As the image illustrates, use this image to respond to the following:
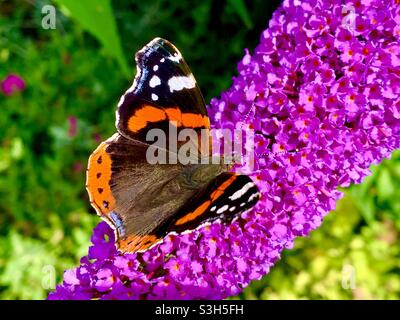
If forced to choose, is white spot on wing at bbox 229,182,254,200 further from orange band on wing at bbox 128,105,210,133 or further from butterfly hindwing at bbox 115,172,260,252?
orange band on wing at bbox 128,105,210,133

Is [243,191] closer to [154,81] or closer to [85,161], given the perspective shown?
[154,81]

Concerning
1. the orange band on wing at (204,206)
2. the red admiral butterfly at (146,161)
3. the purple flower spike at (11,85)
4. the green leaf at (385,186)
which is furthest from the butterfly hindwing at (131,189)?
the purple flower spike at (11,85)

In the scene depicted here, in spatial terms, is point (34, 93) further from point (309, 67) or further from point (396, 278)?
point (396, 278)

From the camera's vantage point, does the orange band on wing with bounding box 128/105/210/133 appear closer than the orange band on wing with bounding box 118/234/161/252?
No

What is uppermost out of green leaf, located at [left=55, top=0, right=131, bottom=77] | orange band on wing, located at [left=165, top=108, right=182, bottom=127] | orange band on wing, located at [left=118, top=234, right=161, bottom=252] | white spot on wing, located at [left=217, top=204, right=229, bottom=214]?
green leaf, located at [left=55, top=0, right=131, bottom=77]

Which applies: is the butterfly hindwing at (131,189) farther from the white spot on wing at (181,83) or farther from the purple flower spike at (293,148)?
the white spot on wing at (181,83)

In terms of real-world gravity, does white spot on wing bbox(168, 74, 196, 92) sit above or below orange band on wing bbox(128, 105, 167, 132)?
above

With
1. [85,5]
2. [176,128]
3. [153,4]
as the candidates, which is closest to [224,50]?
[153,4]

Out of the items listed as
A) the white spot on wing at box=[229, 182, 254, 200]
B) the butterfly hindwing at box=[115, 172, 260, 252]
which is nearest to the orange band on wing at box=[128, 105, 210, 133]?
the butterfly hindwing at box=[115, 172, 260, 252]
